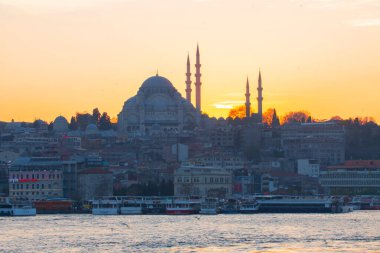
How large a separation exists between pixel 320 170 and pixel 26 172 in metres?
28.3

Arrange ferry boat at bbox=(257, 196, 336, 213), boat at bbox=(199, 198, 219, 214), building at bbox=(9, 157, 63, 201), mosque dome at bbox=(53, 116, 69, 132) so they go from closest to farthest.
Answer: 1. boat at bbox=(199, 198, 219, 214)
2. ferry boat at bbox=(257, 196, 336, 213)
3. building at bbox=(9, 157, 63, 201)
4. mosque dome at bbox=(53, 116, 69, 132)

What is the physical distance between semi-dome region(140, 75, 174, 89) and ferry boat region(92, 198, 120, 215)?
57.4 meters

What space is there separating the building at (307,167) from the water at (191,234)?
108 feet

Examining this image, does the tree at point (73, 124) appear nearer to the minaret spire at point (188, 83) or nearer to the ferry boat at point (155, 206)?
the minaret spire at point (188, 83)

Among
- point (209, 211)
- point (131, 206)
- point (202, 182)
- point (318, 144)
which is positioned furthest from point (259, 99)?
point (209, 211)

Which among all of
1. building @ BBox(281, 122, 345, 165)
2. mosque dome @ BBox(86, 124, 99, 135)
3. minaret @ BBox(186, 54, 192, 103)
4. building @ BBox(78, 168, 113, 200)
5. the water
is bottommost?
the water

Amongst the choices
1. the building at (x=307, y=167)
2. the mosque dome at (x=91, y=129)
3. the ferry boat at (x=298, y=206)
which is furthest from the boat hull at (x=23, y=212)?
the mosque dome at (x=91, y=129)

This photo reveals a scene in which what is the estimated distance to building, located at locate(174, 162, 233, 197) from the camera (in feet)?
282

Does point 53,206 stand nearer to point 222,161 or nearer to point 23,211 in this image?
point 23,211

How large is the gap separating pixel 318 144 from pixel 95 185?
33.2 m

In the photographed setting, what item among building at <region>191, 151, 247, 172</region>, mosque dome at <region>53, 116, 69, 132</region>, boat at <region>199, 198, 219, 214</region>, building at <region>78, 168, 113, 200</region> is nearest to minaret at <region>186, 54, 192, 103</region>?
mosque dome at <region>53, 116, 69, 132</region>

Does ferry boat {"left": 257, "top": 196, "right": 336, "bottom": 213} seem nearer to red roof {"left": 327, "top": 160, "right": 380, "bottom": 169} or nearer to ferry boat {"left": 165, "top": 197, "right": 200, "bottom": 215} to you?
ferry boat {"left": 165, "top": 197, "right": 200, "bottom": 215}

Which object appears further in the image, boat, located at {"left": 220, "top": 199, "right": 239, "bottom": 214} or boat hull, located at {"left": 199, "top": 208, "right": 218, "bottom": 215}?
boat, located at {"left": 220, "top": 199, "right": 239, "bottom": 214}

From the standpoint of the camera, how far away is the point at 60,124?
136 meters
